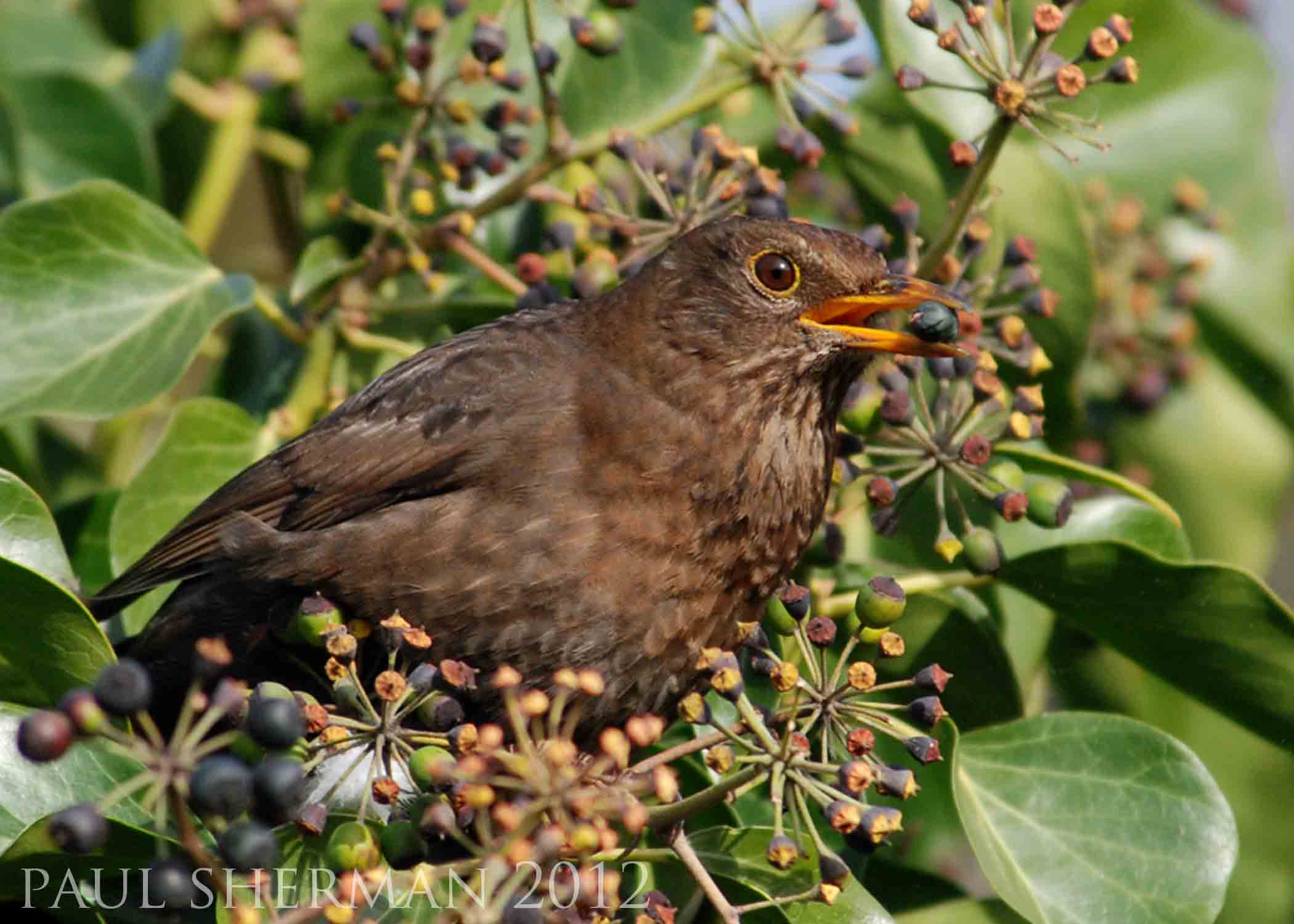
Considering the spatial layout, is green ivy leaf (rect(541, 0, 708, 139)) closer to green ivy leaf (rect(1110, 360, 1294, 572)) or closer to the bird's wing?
the bird's wing

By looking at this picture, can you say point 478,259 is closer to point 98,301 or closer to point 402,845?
point 98,301

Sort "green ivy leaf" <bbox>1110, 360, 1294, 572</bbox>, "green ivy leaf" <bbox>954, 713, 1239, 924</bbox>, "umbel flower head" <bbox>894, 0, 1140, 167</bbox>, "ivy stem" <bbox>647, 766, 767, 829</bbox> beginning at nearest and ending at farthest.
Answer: "ivy stem" <bbox>647, 766, 767, 829</bbox> → "green ivy leaf" <bbox>954, 713, 1239, 924</bbox> → "umbel flower head" <bbox>894, 0, 1140, 167</bbox> → "green ivy leaf" <bbox>1110, 360, 1294, 572</bbox>

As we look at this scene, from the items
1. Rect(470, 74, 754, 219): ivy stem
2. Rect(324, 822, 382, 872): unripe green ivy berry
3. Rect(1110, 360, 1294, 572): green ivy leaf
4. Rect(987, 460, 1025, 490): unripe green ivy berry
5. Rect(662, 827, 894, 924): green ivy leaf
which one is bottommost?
Rect(1110, 360, 1294, 572): green ivy leaf

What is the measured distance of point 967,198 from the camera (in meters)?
3.56

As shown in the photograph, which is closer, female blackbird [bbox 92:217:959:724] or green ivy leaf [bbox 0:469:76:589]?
green ivy leaf [bbox 0:469:76:589]

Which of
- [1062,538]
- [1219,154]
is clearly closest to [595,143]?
[1062,538]

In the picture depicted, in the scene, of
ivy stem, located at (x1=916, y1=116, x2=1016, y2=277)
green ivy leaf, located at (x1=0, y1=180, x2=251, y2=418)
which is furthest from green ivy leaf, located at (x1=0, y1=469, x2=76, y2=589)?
ivy stem, located at (x1=916, y1=116, x2=1016, y2=277)

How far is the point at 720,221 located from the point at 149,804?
87.4 inches

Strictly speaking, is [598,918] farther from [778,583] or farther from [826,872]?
[778,583]

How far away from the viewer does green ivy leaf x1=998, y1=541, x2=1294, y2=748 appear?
3.48 m

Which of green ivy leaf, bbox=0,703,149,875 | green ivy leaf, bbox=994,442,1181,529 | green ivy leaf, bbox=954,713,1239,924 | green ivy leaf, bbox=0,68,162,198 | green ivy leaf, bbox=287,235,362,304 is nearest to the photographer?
green ivy leaf, bbox=0,703,149,875

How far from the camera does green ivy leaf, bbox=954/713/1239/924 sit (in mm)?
3219

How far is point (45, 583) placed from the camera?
3057mm

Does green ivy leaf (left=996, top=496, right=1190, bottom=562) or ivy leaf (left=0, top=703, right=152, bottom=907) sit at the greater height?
ivy leaf (left=0, top=703, right=152, bottom=907)
